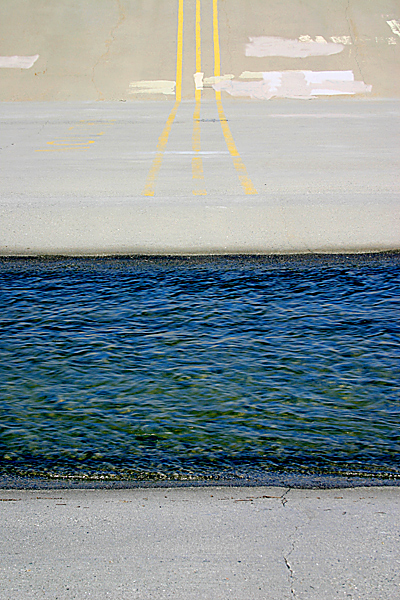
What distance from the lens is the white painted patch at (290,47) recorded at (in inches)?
893

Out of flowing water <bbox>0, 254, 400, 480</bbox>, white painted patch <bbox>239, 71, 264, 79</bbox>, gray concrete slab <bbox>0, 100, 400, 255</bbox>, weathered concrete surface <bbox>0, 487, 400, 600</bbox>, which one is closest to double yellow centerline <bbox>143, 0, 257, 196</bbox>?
gray concrete slab <bbox>0, 100, 400, 255</bbox>

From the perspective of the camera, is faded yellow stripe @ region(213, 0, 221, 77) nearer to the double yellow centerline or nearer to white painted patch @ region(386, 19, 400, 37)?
the double yellow centerline

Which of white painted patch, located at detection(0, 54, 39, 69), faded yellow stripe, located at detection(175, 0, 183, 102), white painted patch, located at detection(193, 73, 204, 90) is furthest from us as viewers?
white painted patch, located at detection(0, 54, 39, 69)

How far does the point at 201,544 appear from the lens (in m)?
2.98

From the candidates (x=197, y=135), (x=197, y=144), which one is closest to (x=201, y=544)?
(x=197, y=144)

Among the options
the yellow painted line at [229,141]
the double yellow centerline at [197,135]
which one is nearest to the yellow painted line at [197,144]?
the double yellow centerline at [197,135]

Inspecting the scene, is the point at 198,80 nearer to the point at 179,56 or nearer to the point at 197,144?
the point at 179,56

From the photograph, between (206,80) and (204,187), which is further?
(206,80)

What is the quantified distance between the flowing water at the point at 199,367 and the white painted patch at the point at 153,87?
577 inches

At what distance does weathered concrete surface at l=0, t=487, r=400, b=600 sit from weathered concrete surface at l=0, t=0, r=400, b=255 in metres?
4.24

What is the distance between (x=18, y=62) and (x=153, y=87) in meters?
5.17

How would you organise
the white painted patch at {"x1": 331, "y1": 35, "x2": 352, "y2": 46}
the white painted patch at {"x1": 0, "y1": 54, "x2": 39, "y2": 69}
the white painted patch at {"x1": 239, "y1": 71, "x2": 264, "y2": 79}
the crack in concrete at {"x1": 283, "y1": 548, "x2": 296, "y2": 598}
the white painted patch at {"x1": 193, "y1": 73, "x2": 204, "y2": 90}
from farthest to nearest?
the white painted patch at {"x1": 331, "y1": 35, "x2": 352, "y2": 46}
the white painted patch at {"x1": 0, "y1": 54, "x2": 39, "y2": 69}
the white painted patch at {"x1": 239, "y1": 71, "x2": 264, "y2": 79}
the white painted patch at {"x1": 193, "y1": 73, "x2": 204, "y2": 90}
the crack in concrete at {"x1": 283, "y1": 548, "x2": 296, "y2": 598}

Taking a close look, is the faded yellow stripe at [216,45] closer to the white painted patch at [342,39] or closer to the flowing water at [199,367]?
the white painted patch at [342,39]

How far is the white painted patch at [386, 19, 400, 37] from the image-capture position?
23.6 meters
